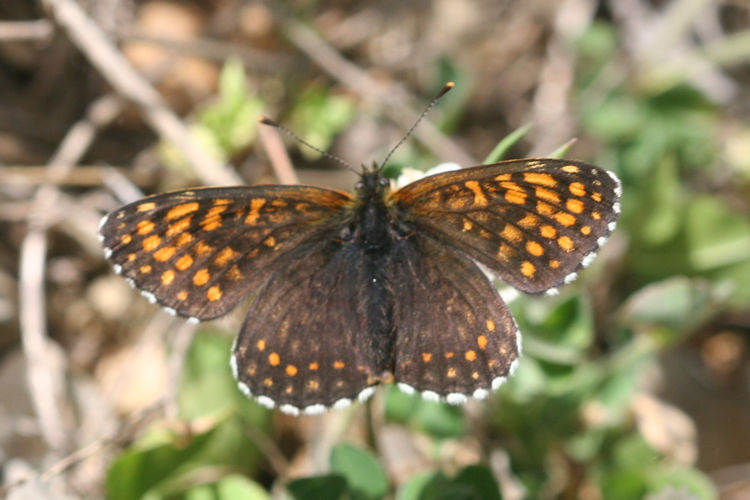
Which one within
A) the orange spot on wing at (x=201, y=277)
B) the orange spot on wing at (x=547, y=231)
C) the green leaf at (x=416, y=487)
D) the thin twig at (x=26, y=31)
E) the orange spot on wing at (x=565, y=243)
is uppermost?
the thin twig at (x=26, y=31)

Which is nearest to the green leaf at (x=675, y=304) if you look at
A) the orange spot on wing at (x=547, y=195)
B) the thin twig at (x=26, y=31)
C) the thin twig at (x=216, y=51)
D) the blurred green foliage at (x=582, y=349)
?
the blurred green foliage at (x=582, y=349)

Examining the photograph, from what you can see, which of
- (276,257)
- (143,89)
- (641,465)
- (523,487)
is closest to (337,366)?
(276,257)

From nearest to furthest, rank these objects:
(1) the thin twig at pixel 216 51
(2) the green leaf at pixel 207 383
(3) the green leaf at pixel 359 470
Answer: (3) the green leaf at pixel 359 470 → (2) the green leaf at pixel 207 383 → (1) the thin twig at pixel 216 51

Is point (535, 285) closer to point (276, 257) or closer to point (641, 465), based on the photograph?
point (276, 257)

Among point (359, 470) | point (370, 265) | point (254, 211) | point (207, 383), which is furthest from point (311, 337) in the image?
point (207, 383)

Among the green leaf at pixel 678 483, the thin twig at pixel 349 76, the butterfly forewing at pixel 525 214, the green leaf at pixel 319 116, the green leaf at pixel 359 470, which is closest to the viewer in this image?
the butterfly forewing at pixel 525 214

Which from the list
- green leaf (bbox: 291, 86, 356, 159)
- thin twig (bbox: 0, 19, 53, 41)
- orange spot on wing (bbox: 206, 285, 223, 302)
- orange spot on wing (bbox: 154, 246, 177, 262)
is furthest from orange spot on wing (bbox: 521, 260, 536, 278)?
thin twig (bbox: 0, 19, 53, 41)

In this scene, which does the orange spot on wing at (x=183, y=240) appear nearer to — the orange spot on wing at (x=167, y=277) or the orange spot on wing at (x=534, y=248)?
the orange spot on wing at (x=167, y=277)

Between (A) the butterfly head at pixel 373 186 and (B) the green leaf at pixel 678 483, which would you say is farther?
(B) the green leaf at pixel 678 483
